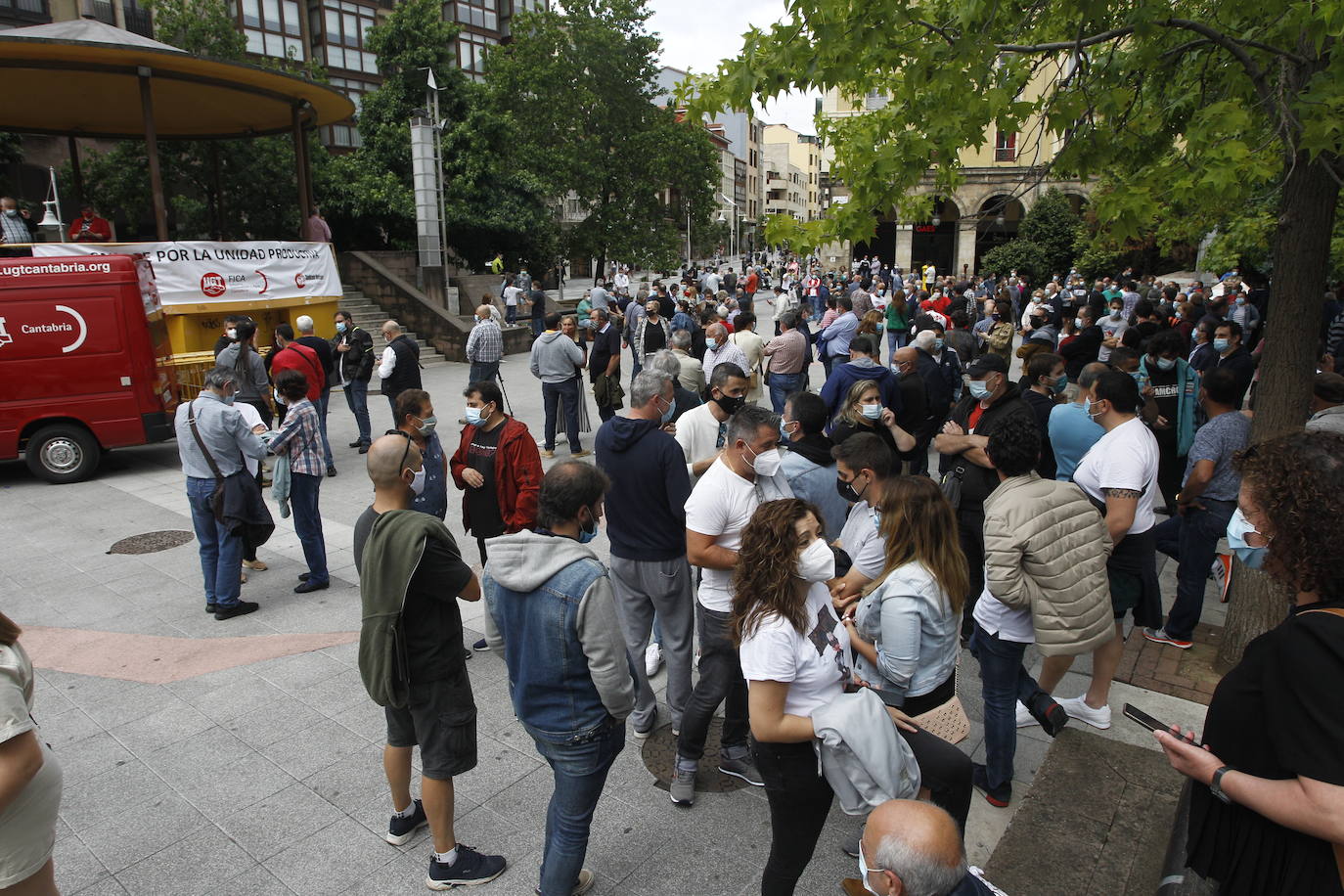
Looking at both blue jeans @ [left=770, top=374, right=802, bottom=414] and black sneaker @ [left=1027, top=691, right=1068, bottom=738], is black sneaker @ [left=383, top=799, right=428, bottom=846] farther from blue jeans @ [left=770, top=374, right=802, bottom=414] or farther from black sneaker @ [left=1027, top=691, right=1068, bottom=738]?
blue jeans @ [left=770, top=374, right=802, bottom=414]

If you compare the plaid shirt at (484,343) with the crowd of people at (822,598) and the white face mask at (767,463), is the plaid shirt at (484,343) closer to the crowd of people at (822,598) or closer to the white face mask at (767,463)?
the crowd of people at (822,598)

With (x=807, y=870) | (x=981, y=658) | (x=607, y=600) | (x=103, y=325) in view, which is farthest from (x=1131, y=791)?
(x=103, y=325)

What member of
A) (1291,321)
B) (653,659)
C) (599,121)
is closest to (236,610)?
(653,659)

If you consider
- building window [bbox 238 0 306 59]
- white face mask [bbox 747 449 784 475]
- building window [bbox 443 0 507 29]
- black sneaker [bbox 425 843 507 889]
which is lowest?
black sneaker [bbox 425 843 507 889]

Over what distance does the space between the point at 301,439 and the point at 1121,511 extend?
18.6ft

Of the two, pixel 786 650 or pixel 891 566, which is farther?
pixel 891 566

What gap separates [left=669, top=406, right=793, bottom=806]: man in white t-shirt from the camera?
381cm

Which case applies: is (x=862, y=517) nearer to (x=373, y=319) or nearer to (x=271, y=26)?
(x=373, y=319)

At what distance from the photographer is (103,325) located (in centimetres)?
995

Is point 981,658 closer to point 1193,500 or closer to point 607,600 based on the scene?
point 607,600

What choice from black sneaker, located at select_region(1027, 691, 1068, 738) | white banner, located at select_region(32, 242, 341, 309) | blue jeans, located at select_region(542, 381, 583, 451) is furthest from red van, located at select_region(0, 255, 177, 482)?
black sneaker, located at select_region(1027, 691, 1068, 738)

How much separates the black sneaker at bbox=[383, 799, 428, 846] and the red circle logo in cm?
1308

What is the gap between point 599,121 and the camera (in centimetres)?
3089

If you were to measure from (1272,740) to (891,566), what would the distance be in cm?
145
